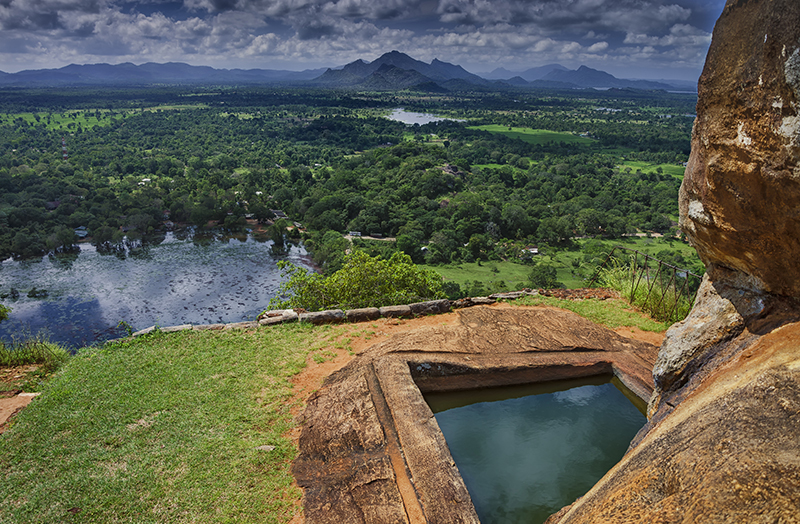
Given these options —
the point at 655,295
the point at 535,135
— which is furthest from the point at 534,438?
the point at 535,135

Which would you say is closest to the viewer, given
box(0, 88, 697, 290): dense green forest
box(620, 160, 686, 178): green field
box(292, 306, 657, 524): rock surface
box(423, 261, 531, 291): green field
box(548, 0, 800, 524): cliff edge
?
box(548, 0, 800, 524): cliff edge

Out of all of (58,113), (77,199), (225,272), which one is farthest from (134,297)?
(58,113)

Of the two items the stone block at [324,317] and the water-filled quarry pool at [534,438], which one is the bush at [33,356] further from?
the water-filled quarry pool at [534,438]

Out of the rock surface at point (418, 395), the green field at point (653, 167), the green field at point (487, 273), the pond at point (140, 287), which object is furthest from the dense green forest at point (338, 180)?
the rock surface at point (418, 395)

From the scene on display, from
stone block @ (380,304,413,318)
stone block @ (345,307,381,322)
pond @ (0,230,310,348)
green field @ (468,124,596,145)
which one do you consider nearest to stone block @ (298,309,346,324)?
stone block @ (345,307,381,322)

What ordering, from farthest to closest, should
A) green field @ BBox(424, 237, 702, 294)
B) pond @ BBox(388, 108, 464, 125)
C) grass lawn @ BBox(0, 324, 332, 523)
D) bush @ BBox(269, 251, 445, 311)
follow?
pond @ BBox(388, 108, 464, 125)
green field @ BBox(424, 237, 702, 294)
bush @ BBox(269, 251, 445, 311)
grass lawn @ BBox(0, 324, 332, 523)

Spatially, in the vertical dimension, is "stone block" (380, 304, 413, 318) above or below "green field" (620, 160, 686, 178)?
below

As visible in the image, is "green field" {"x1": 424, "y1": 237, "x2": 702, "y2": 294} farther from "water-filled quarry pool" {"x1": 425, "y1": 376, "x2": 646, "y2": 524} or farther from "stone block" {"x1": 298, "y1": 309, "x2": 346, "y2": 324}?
"water-filled quarry pool" {"x1": 425, "y1": 376, "x2": 646, "y2": 524}

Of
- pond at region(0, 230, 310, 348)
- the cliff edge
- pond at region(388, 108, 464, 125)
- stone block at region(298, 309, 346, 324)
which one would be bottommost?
pond at region(0, 230, 310, 348)
